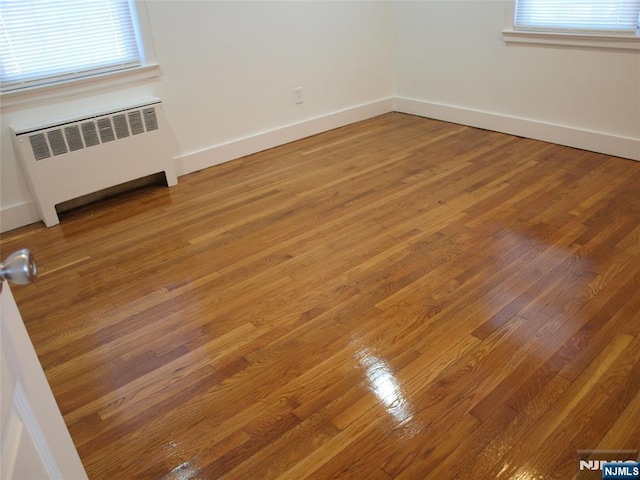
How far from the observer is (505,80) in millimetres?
4176

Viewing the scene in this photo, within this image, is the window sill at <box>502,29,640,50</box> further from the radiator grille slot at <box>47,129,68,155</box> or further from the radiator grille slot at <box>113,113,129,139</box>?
the radiator grille slot at <box>47,129,68,155</box>

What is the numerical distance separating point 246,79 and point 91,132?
1332mm

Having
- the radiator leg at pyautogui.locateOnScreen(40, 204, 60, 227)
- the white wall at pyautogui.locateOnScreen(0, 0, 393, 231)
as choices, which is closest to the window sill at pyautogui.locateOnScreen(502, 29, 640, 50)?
the white wall at pyautogui.locateOnScreen(0, 0, 393, 231)

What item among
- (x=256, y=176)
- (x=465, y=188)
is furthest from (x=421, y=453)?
(x=256, y=176)

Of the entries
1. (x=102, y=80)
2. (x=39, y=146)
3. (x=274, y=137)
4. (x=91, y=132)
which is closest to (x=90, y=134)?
(x=91, y=132)

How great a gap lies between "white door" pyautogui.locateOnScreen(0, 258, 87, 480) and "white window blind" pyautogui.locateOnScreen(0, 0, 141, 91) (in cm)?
277

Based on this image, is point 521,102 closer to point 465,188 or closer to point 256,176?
point 465,188

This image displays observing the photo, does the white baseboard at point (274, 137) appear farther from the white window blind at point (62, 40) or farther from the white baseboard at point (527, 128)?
the white window blind at point (62, 40)

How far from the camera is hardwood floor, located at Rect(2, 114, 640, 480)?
5.49ft

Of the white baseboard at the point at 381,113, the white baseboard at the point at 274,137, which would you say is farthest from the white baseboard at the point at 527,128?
the white baseboard at the point at 274,137

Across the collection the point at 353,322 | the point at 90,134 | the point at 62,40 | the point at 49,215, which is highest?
the point at 62,40

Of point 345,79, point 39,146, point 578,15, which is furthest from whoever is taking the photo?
point 345,79

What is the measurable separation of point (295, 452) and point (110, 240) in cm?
197

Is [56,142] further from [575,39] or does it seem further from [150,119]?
[575,39]
